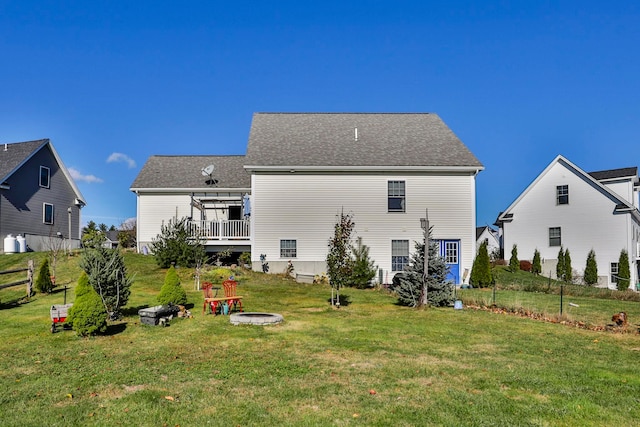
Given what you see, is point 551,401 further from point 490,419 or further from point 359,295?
point 359,295

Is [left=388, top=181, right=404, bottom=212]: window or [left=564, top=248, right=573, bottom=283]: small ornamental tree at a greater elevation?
[left=388, top=181, right=404, bottom=212]: window

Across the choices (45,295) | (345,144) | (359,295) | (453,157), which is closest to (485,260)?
(453,157)

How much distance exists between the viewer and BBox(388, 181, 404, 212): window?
23.5 m

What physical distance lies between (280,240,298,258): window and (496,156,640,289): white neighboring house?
729 inches

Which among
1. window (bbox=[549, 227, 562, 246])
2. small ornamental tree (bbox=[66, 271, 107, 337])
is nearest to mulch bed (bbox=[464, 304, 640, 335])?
small ornamental tree (bbox=[66, 271, 107, 337])

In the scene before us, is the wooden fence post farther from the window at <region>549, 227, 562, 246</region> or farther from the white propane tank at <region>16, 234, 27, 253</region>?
the window at <region>549, 227, 562, 246</region>

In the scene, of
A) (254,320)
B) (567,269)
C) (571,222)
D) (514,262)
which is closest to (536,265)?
(514,262)

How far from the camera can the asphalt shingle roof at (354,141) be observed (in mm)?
23547

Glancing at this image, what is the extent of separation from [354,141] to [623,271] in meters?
18.4

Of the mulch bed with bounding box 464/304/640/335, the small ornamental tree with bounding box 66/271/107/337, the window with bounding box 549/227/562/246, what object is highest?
the window with bounding box 549/227/562/246

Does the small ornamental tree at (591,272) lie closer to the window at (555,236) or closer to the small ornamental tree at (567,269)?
the small ornamental tree at (567,269)

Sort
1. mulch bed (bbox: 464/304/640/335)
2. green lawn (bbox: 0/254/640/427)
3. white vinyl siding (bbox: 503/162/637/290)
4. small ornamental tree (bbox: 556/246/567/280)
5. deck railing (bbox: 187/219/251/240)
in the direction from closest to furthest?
green lawn (bbox: 0/254/640/427) < mulch bed (bbox: 464/304/640/335) < deck railing (bbox: 187/219/251/240) < white vinyl siding (bbox: 503/162/637/290) < small ornamental tree (bbox: 556/246/567/280)

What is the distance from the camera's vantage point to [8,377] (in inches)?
286

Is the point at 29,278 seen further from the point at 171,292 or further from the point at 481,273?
the point at 481,273
